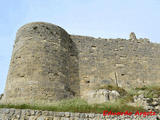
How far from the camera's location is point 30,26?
12031 millimetres

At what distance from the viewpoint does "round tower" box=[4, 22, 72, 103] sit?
10055mm

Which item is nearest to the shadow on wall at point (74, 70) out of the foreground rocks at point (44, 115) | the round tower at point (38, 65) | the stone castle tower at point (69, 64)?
the stone castle tower at point (69, 64)

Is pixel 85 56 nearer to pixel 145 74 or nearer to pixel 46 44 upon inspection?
pixel 46 44

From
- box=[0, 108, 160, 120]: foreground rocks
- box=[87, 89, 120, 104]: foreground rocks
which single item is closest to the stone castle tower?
box=[87, 89, 120, 104]: foreground rocks

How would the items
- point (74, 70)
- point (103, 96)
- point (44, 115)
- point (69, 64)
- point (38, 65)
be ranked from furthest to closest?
point (74, 70), point (69, 64), point (38, 65), point (103, 96), point (44, 115)

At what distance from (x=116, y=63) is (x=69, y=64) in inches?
136

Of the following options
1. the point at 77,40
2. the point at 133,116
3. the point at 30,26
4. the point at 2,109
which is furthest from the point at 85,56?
the point at 2,109

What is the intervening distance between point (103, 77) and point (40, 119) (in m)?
7.01

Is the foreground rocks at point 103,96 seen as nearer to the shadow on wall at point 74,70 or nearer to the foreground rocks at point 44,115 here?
the shadow on wall at point 74,70

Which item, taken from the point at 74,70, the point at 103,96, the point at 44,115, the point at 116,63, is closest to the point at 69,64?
the point at 74,70

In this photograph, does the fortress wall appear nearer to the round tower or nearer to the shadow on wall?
the shadow on wall

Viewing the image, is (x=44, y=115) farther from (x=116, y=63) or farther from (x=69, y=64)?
(x=116, y=63)

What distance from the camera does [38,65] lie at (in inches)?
422

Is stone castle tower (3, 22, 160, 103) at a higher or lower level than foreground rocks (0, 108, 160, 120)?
higher
